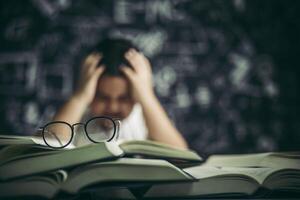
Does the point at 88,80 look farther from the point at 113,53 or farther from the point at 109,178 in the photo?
the point at 109,178

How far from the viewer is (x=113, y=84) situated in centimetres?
115

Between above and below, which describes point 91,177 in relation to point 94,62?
below

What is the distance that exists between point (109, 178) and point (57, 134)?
229 mm

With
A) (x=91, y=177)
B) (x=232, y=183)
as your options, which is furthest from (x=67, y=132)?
(x=232, y=183)

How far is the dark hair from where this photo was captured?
3.78ft

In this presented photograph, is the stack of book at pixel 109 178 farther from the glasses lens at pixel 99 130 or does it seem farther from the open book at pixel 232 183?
the glasses lens at pixel 99 130

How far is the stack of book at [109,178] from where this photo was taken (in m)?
0.54

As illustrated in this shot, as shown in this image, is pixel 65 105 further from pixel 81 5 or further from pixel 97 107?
pixel 81 5

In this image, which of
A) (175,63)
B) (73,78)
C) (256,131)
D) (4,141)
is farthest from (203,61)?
(4,141)

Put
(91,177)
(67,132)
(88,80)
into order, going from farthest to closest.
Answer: (88,80), (67,132), (91,177)

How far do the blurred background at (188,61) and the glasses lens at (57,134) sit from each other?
16.9 inches

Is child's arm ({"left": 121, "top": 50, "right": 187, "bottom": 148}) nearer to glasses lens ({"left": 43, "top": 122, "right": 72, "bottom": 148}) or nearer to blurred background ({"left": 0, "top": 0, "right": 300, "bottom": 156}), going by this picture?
blurred background ({"left": 0, "top": 0, "right": 300, "bottom": 156})

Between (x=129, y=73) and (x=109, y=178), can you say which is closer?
(x=109, y=178)

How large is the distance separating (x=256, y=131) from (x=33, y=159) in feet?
2.56
